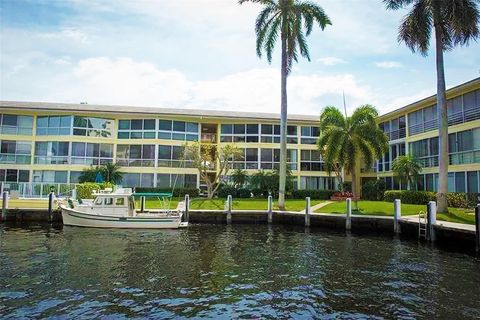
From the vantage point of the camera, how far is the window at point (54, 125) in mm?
42156

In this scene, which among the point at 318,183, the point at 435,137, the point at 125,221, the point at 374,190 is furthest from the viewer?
the point at 318,183

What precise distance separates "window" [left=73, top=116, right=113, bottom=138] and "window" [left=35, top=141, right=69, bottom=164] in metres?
2.04

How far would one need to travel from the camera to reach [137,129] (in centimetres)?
4391

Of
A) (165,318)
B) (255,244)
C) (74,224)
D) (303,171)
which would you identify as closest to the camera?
(165,318)

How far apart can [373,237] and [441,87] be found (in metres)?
11.6

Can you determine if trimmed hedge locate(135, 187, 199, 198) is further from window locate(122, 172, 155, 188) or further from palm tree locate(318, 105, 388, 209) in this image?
palm tree locate(318, 105, 388, 209)

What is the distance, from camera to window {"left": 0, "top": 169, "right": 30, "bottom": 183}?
41219 millimetres

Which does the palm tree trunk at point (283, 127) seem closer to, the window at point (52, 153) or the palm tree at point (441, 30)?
the palm tree at point (441, 30)

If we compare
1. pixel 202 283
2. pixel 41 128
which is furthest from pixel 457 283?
pixel 41 128

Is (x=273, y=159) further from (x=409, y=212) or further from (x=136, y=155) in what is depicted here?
(x=409, y=212)

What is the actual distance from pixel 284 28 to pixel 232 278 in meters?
23.3

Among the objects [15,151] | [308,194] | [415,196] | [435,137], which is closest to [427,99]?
[435,137]

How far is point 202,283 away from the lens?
12.2m

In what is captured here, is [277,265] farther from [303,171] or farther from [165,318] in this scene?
[303,171]
